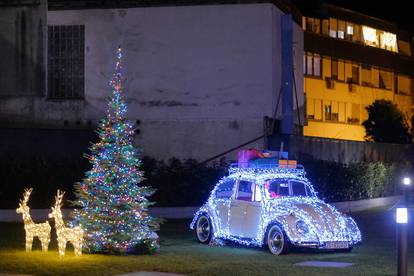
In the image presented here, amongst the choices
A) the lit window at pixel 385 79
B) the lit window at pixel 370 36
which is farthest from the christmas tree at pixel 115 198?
the lit window at pixel 385 79

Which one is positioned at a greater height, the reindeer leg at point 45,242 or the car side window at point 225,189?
the car side window at point 225,189

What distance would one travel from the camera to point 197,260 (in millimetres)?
16172

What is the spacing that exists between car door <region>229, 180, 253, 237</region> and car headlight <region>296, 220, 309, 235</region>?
156 centimetres

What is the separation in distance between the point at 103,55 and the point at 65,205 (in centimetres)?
929

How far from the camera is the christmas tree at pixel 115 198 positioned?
16.9 metres

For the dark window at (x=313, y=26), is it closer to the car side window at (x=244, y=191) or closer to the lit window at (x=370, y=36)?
the lit window at (x=370, y=36)

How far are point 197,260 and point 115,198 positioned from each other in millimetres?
2218

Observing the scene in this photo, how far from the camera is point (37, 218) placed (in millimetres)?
25469

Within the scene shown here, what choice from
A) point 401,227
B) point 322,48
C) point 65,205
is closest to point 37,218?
point 65,205

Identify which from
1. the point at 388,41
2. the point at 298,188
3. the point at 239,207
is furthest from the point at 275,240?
the point at 388,41

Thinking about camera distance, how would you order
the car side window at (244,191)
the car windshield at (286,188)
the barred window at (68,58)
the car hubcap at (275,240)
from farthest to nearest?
1. the barred window at (68,58)
2. the car side window at (244,191)
3. the car windshield at (286,188)
4. the car hubcap at (275,240)

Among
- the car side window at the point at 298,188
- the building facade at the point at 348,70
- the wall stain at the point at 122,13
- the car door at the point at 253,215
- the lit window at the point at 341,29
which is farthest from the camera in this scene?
the lit window at the point at 341,29

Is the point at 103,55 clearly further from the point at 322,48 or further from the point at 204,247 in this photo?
the point at 322,48

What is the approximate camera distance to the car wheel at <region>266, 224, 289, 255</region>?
17.0 m
